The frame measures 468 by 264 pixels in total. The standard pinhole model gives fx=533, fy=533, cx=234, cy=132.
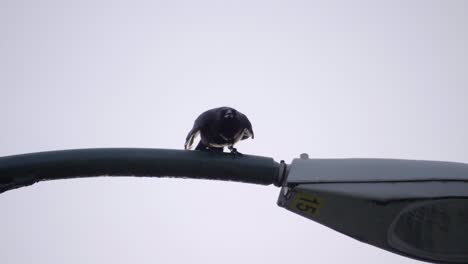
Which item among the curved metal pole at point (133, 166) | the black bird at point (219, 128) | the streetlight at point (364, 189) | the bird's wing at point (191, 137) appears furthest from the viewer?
the bird's wing at point (191, 137)

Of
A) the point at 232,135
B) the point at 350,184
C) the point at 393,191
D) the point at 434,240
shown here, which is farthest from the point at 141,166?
the point at 232,135

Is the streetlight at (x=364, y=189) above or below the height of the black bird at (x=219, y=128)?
below

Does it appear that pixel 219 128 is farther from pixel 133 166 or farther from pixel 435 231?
pixel 435 231

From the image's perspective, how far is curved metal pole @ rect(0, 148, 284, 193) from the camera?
8.34 feet

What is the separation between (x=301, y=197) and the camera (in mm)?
2277

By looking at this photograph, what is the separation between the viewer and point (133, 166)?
103 inches

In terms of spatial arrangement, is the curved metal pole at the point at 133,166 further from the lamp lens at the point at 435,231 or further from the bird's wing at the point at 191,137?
the bird's wing at the point at 191,137

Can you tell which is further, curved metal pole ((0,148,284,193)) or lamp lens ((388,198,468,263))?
curved metal pole ((0,148,284,193))

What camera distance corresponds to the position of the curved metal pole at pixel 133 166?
8.34ft

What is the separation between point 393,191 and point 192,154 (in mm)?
1031

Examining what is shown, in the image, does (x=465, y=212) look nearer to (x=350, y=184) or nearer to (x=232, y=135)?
(x=350, y=184)

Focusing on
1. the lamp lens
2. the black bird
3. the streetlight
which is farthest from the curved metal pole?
the black bird

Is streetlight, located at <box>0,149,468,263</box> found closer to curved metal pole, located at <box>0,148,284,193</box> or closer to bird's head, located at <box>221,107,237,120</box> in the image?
curved metal pole, located at <box>0,148,284,193</box>

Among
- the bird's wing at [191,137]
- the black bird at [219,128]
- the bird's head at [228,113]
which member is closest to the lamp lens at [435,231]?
the black bird at [219,128]
